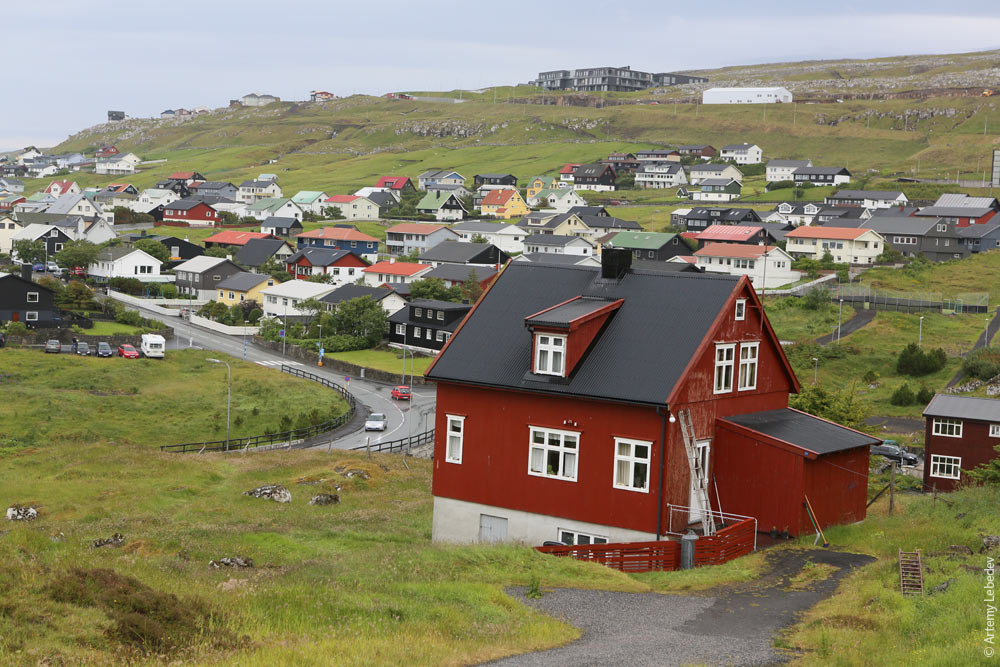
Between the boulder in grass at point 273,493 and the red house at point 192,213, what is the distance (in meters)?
141

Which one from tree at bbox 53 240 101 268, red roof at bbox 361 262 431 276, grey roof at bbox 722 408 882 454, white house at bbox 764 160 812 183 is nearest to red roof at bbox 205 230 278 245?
tree at bbox 53 240 101 268

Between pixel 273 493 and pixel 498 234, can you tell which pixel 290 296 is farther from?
pixel 273 493

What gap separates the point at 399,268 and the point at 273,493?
8083cm

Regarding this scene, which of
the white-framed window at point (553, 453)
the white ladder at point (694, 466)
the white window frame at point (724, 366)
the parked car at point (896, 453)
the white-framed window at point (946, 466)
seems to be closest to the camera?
the white ladder at point (694, 466)

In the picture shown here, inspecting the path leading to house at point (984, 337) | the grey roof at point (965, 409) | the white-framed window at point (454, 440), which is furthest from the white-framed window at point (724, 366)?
the path leading to house at point (984, 337)

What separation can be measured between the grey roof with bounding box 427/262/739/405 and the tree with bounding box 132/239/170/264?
4181 inches

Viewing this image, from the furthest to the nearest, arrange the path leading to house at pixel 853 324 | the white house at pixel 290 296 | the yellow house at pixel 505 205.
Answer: the yellow house at pixel 505 205
the white house at pixel 290 296
the path leading to house at pixel 853 324

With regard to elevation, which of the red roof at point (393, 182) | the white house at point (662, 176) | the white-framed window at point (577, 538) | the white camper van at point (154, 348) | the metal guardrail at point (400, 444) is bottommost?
the metal guardrail at point (400, 444)

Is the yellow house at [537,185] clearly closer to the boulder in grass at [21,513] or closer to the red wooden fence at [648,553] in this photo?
the boulder in grass at [21,513]

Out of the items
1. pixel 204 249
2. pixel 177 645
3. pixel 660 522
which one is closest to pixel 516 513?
pixel 660 522

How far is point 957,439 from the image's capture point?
1871 inches

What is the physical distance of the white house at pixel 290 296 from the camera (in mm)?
104312

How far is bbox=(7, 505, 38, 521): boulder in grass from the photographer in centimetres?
3152

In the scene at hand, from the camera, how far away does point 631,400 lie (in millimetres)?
25750
